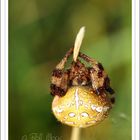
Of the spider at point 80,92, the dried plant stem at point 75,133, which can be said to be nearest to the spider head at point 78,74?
the spider at point 80,92

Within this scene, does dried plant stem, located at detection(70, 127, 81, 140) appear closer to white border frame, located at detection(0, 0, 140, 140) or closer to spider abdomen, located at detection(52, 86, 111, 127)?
spider abdomen, located at detection(52, 86, 111, 127)

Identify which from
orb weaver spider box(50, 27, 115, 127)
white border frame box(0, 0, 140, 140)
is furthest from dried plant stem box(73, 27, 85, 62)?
white border frame box(0, 0, 140, 140)

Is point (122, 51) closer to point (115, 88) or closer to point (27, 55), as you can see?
point (115, 88)

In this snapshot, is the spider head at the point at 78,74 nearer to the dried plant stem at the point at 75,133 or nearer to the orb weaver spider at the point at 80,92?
the orb weaver spider at the point at 80,92

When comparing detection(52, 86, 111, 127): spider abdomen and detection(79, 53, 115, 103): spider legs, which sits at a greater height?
detection(79, 53, 115, 103): spider legs

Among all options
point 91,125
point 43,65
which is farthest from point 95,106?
point 43,65

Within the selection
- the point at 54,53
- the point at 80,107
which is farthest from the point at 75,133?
the point at 54,53
